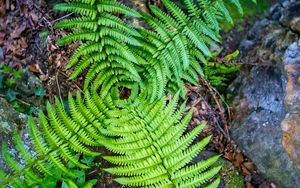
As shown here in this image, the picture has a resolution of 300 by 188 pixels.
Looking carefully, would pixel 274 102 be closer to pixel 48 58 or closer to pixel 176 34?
pixel 176 34

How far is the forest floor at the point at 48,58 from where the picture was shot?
468 cm

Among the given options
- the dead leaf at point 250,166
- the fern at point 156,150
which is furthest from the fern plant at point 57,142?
the dead leaf at point 250,166

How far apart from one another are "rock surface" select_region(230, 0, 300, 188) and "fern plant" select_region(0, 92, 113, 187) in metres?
1.71

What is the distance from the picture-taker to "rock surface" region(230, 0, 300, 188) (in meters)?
4.25

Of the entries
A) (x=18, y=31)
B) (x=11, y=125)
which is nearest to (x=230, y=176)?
(x=11, y=125)

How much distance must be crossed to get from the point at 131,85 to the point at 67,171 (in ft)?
4.14

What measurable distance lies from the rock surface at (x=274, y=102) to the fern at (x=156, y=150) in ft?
2.49

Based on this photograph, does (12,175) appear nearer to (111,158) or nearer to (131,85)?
(111,158)

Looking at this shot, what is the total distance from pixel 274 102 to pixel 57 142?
2.46 meters

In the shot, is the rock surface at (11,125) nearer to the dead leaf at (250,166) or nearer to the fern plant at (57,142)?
the fern plant at (57,142)

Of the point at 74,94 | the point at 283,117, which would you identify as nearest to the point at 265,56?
the point at 283,117

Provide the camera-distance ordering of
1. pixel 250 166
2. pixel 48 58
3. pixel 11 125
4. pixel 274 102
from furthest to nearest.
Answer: pixel 48 58 < pixel 250 166 < pixel 274 102 < pixel 11 125

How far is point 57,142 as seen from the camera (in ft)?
13.2

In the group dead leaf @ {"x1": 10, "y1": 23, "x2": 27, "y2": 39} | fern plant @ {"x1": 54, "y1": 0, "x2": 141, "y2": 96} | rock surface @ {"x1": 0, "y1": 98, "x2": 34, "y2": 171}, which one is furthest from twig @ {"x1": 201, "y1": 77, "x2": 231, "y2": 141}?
dead leaf @ {"x1": 10, "y1": 23, "x2": 27, "y2": 39}
